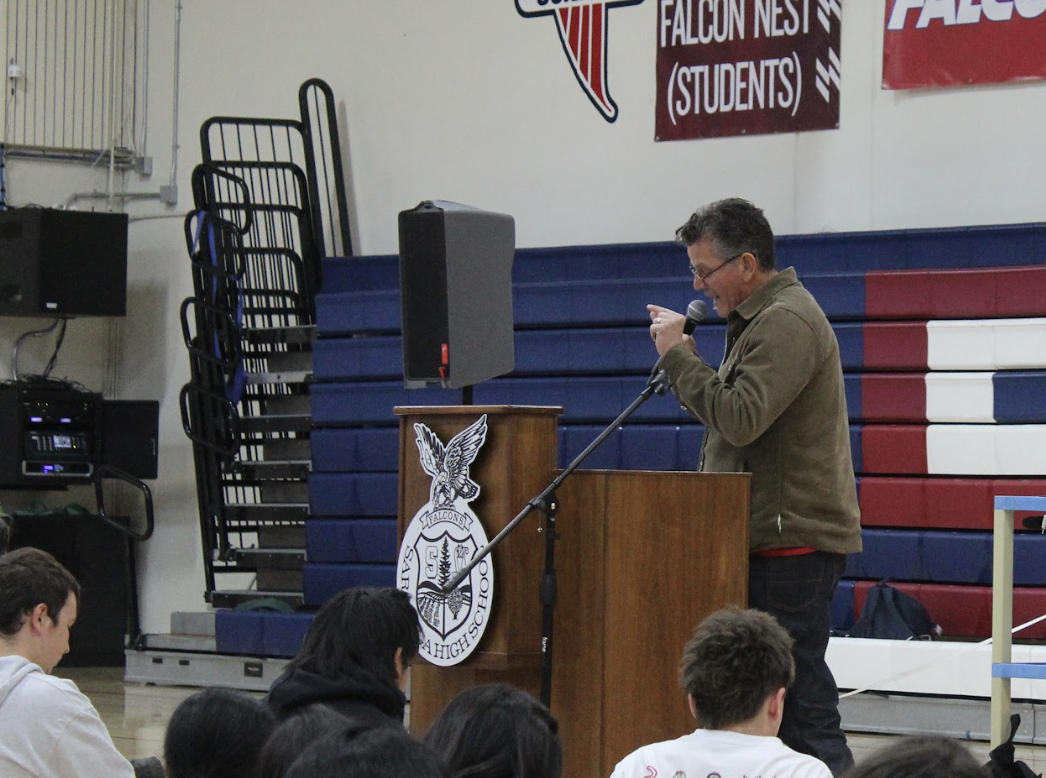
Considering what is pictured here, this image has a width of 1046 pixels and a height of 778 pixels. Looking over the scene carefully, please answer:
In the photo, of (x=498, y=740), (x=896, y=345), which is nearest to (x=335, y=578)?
(x=896, y=345)

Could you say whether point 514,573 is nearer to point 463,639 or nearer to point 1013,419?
point 463,639

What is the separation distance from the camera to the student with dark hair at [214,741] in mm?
2117

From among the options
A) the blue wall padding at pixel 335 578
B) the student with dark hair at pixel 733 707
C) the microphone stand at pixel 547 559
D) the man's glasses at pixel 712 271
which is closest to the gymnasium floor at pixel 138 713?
the blue wall padding at pixel 335 578

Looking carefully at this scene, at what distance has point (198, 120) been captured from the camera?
8.52 meters

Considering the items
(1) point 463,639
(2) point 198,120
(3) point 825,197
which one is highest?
(2) point 198,120

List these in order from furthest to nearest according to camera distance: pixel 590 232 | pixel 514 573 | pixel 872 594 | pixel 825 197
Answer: pixel 590 232
pixel 825 197
pixel 872 594
pixel 514 573

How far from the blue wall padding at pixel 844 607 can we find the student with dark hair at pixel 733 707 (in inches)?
151

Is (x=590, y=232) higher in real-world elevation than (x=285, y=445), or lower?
higher

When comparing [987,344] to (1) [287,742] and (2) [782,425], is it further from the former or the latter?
(1) [287,742]

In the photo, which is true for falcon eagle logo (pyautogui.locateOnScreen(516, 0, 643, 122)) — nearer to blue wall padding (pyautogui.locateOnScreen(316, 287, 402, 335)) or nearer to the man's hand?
A: blue wall padding (pyautogui.locateOnScreen(316, 287, 402, 335))

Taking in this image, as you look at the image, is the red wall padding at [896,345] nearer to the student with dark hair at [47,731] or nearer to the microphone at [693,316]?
the microphone at [693,316]

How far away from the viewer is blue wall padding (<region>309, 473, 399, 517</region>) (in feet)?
23.3

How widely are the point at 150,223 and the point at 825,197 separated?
13.2 feet

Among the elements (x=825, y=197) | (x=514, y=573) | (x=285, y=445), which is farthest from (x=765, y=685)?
(x=285, y=445)
